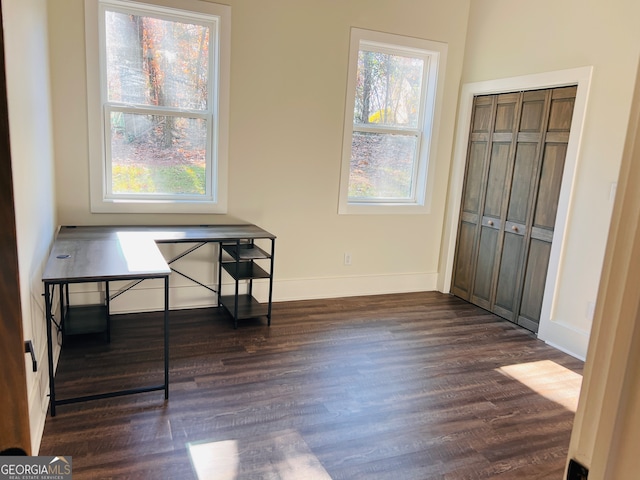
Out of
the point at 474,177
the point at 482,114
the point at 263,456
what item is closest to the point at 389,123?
the point at 482,114

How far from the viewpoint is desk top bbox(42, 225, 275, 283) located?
2361mm

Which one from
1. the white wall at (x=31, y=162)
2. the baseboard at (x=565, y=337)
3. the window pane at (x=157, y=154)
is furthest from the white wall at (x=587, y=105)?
the white wall at (x=31, y=162)

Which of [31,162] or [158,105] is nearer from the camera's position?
[31,162]

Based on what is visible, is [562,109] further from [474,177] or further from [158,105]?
[158,105]

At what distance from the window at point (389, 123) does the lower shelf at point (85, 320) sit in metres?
2.30

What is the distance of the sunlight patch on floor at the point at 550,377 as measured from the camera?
115 inches

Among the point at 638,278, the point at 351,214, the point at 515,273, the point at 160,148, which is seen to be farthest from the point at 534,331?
the point at 638,278

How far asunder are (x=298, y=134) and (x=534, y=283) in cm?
246

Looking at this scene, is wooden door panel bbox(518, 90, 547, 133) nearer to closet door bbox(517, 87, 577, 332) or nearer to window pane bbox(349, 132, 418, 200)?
closet door bbox(517, 87, 577, 332)

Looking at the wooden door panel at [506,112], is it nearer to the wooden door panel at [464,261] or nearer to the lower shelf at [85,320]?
the wooden door panel at [464,261]

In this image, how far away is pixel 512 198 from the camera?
4.11m

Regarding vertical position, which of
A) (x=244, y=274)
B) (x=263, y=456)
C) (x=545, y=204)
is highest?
(x=545, y=204)

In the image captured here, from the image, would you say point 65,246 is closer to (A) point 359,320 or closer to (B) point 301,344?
(B) point 301,344

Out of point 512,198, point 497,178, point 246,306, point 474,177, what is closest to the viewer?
point 246,306
